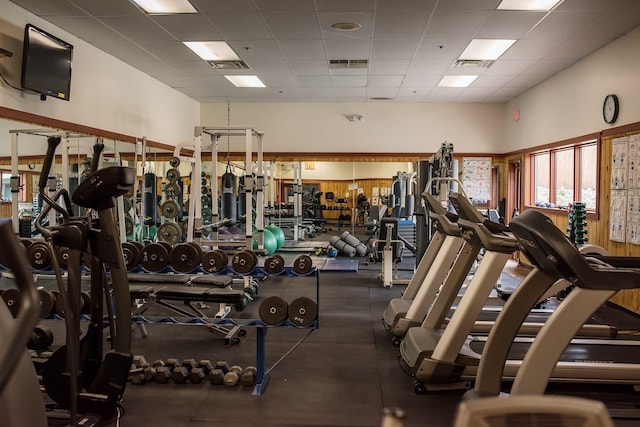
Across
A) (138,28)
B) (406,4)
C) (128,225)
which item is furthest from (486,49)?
(128,225)

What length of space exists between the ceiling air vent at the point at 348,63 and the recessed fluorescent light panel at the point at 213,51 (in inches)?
50.0

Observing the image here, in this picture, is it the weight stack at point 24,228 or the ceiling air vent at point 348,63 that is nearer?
the weight stack at point 24,228

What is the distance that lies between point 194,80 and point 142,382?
5.66 m

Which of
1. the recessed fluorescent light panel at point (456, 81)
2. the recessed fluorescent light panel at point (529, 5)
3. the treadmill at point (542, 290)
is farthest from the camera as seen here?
the recessed fluorescent light panel at point (456, 81)

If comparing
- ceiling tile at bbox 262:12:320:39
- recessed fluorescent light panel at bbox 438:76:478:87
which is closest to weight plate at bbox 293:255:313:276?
ceiling tile at bbox 262:12:320:39

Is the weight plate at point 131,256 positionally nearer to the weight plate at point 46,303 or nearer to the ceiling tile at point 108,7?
the weight plate at point 46,303

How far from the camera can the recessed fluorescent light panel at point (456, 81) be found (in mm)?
7453

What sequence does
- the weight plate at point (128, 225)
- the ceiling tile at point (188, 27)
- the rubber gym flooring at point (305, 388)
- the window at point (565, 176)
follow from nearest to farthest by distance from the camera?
the rubber gym flooring at point (305, 388)
the ceiling tile at point (188, 27)
the window at point (565, 176)
the weight plate at point (128, 225)

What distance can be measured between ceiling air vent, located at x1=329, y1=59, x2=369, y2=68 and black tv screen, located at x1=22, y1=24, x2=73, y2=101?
316cm

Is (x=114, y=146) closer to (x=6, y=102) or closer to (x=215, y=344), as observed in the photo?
(x=6, y=102)

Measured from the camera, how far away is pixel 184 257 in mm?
3852

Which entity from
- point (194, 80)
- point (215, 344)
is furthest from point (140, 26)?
point (215, 344)

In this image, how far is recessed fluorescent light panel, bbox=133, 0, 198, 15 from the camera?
15.0 feet

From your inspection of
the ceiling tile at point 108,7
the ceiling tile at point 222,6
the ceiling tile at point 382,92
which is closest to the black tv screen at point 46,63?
the ceiling tile at point 108,7
